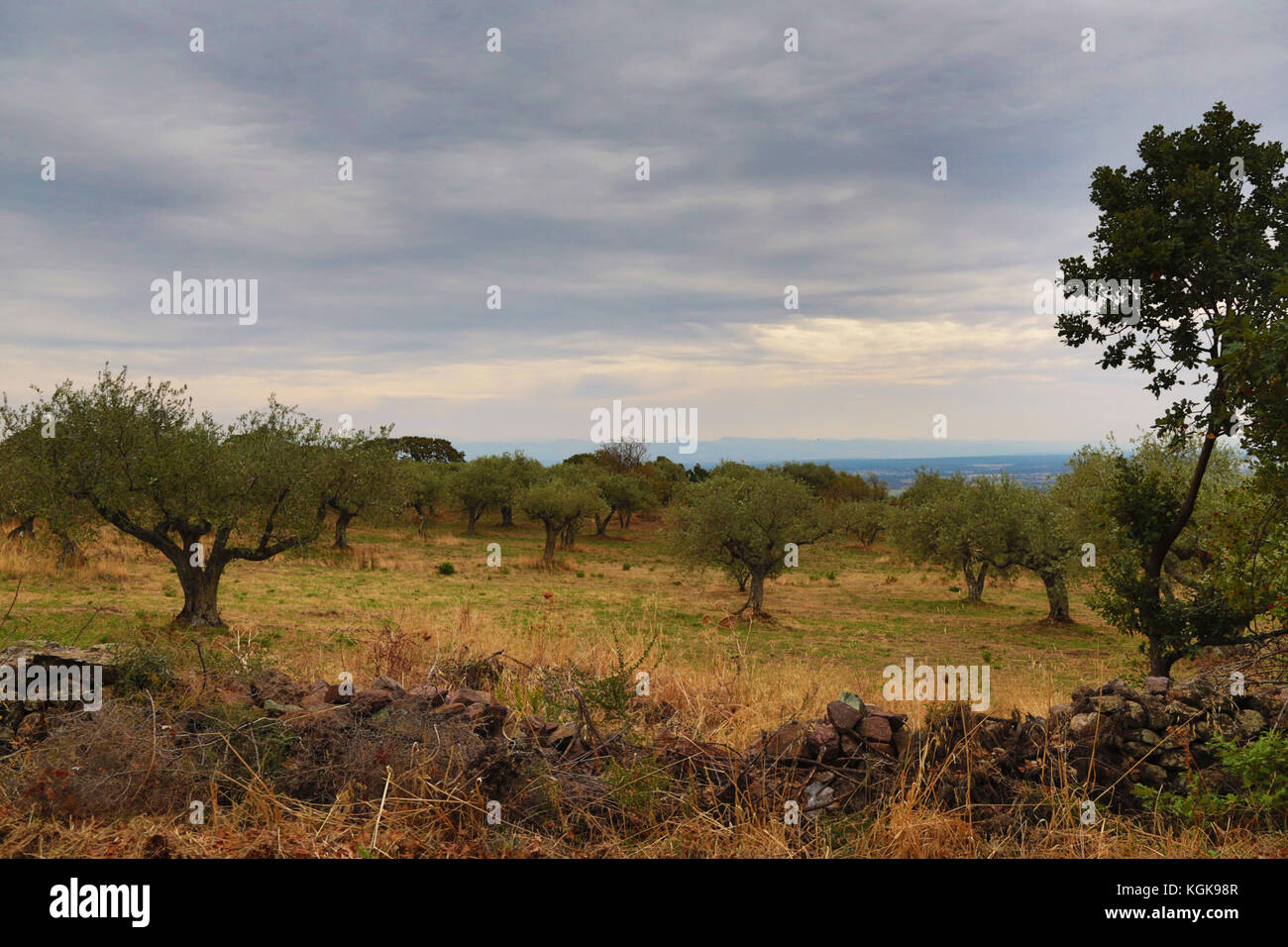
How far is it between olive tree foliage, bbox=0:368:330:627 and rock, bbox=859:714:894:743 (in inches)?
758

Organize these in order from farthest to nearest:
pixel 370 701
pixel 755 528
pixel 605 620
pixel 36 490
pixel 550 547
Answer: pixel 550 547 → pixel 755 528 → pixel 605 620 → pixel 36 490 → pixel 370 701

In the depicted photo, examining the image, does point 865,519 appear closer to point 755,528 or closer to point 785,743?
point 755,528

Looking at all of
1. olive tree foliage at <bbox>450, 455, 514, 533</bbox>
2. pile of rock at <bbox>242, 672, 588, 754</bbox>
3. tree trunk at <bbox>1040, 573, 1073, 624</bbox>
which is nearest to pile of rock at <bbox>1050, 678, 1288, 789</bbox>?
pile of rock at <bbox>242, 672, 588, 754</bbox>

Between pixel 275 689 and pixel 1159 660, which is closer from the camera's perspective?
pixel 275 689

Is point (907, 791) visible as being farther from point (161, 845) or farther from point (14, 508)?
point (14, 508)

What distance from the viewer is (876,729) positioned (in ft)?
24.6

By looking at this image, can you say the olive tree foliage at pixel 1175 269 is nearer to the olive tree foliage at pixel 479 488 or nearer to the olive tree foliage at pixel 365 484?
the olive tree foliage at pixel 365 484

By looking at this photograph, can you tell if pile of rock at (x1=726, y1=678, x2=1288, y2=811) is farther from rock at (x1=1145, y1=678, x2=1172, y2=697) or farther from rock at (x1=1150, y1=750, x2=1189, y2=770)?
rock at (x1=1145, y1=678, x2=1172, y2=697)

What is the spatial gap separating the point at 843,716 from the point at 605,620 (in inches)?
682

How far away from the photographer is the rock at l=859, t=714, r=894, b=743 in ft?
24.4

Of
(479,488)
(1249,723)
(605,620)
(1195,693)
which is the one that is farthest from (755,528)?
(479,488)

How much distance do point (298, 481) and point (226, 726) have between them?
17046mm

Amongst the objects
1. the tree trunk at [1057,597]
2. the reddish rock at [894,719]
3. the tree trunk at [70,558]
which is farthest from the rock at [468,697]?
the tree trunk at [1057,597]

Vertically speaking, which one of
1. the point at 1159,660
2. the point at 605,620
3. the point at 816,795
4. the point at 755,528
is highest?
the point at 755,528
